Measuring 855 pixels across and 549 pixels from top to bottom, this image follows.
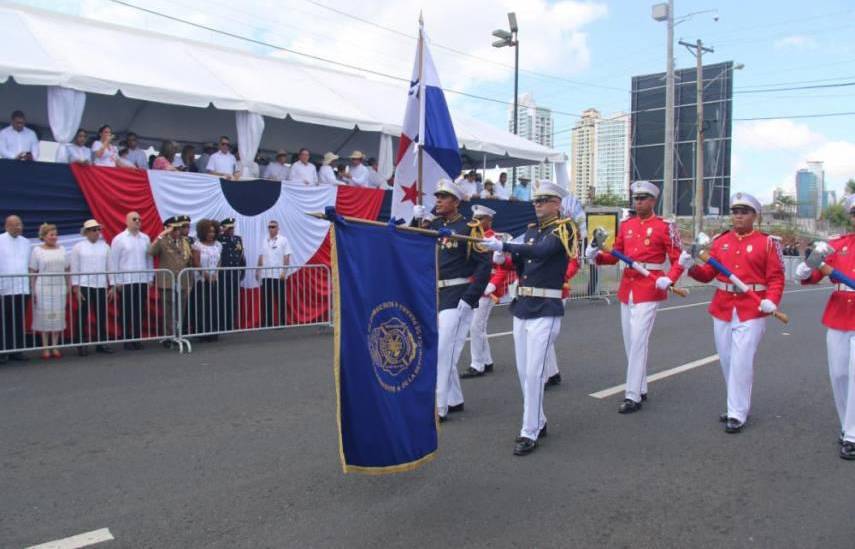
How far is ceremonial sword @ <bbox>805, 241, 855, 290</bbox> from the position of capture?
5.12m

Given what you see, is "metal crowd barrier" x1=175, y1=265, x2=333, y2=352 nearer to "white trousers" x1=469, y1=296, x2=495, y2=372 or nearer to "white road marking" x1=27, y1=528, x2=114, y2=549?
"white trousers" x1=469, y1=296, x2=495, y2=372

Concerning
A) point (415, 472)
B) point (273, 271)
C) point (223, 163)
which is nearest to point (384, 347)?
point (415, 472)

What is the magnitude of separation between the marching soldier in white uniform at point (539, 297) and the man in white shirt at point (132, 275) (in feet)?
19.5

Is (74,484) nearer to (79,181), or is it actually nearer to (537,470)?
(537,470)

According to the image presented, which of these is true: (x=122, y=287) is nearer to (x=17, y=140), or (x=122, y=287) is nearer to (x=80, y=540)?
(x=17, y=140)

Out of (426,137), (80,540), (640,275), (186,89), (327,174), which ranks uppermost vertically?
(186,89)

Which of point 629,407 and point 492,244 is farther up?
point 492,244

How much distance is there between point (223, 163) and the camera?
1240 centimetres

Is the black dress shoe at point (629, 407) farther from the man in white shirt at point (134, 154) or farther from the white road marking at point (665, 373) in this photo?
the man in white shirt at point (134, 154)

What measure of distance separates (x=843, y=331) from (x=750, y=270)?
0.91m

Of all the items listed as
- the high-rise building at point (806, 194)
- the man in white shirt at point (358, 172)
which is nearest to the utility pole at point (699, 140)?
the man in white shirt at point (358, 172)

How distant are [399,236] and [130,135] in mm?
9127

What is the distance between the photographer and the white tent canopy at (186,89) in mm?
10680

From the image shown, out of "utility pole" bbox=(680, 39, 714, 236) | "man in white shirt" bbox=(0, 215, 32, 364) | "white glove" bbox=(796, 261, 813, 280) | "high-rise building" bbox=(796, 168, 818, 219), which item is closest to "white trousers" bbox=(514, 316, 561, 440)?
"white glove" bbox=(796, 261, 813, 280)
